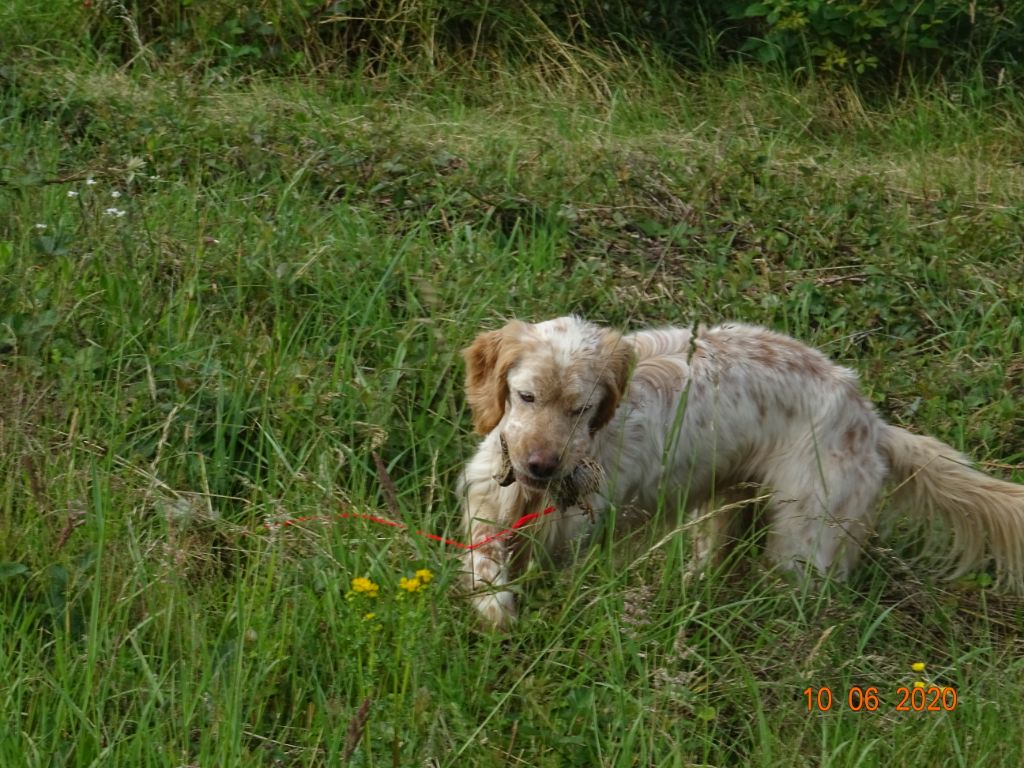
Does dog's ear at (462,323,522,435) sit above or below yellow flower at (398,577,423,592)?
below

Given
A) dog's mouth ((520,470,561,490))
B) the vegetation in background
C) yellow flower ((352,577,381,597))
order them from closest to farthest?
yellow flower ((352,577,381,597))
dog's mouth ((520,470,561,490))
the vegetation in background

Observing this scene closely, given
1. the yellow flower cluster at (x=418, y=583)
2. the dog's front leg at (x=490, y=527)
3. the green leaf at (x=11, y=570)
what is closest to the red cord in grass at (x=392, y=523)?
the dog's front leg at (x=490, y=527)

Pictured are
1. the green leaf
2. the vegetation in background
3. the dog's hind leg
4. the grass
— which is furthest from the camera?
the vegetation in background

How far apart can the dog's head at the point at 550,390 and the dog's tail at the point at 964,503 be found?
1.02 metres

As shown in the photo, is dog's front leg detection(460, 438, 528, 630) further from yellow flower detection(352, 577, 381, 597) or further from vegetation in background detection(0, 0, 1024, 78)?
vegetation in background detection(0, 0, 1024, 78)

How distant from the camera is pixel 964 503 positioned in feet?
13.8

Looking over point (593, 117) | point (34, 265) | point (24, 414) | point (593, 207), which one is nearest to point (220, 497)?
point (24, 414)

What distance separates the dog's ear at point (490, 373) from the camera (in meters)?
3.82

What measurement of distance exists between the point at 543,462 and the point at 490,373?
1.48 ft

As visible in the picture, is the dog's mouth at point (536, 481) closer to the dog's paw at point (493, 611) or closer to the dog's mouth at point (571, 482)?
the dog's mouth at point (571, 482)

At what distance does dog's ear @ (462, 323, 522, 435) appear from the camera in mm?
3816

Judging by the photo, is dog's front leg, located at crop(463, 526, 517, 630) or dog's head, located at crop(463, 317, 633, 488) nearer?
dog's front leg, located at crop(463, 526, 517, 630)

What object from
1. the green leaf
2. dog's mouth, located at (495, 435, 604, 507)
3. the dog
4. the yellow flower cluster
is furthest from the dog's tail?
the green leaf

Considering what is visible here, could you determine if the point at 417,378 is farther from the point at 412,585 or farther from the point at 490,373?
the point at 412,585
